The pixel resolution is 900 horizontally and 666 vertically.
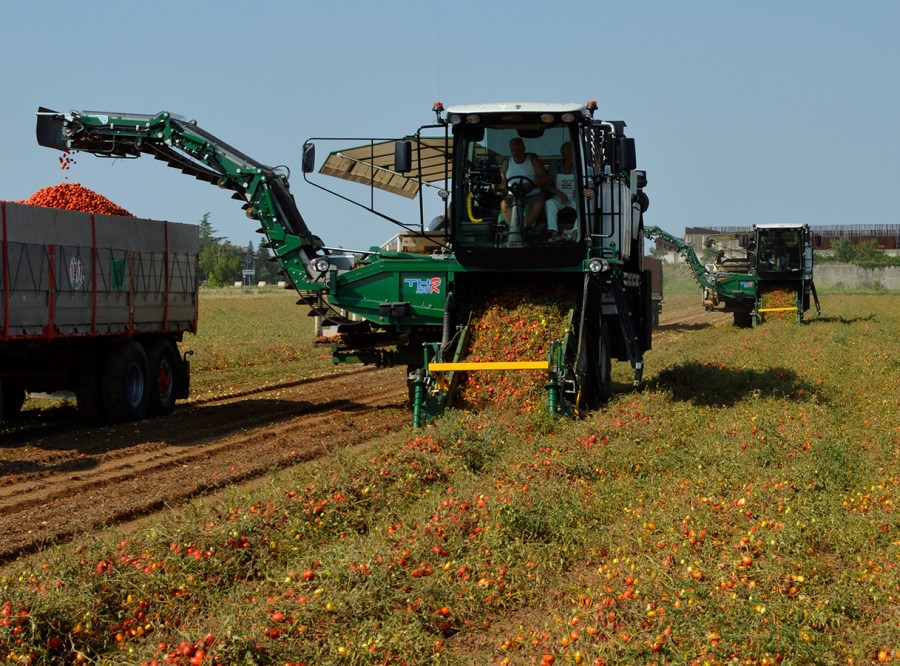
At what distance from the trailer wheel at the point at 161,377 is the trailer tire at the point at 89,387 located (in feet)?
3.08

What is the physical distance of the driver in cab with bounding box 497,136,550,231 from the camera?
1321 centimetres

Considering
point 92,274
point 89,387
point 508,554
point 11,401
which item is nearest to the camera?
point 508,554

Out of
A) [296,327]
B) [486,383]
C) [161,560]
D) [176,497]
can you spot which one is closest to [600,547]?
[161,560]

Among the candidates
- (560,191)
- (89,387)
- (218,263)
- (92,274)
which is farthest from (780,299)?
(218,263)

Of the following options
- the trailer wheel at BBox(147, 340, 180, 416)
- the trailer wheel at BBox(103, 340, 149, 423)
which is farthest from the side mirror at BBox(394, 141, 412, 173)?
the trailer wheel at BBox(147, 340, 180, 416)

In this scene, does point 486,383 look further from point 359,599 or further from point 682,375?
point 359,599

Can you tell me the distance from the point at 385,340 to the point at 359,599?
935 cm

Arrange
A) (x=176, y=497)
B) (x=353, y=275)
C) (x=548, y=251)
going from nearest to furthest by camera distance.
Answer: (x=176, y=497) < (x=548, y=251) < (x=353, y=275)

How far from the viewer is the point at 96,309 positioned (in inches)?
559

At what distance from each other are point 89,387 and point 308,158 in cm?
453

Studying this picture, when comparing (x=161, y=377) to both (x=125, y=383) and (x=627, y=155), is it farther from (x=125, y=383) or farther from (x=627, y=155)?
(x=627, y=155)

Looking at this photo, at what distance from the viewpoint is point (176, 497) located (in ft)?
31.9

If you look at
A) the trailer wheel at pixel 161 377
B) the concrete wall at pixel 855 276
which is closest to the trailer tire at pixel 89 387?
the trailer wheel at pixel 161 377

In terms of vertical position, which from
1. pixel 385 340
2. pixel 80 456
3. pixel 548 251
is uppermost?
pixel 548 251
